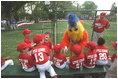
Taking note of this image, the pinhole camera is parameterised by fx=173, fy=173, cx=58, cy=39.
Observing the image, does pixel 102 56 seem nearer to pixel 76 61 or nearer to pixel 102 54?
pixel 102 54

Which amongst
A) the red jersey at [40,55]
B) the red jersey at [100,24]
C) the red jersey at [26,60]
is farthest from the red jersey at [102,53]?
the red jersey at [100,24]

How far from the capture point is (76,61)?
12.0 feet

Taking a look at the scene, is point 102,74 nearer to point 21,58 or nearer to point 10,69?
point 21,58

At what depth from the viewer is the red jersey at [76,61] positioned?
362cm

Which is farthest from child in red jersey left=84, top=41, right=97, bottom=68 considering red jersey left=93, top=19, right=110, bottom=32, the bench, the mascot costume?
red jersey left=93, top=19, right=110, bottom=32

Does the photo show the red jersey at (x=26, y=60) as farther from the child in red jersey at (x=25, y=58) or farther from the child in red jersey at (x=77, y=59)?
the child in red jersey at (x=77, y=59)

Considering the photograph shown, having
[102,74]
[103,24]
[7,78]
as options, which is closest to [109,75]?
[102,74]

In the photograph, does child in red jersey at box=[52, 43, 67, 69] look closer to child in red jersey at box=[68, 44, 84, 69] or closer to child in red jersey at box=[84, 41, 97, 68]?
child in red jersey at box=[68, 44, 84, 69]

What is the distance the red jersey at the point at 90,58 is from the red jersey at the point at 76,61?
142 mm

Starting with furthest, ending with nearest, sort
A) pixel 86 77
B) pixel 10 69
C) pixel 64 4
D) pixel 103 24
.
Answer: pixel 64 4 < pixel 103 24 < pixel 10 69 < pixel 86 77

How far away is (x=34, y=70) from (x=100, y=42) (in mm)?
1606

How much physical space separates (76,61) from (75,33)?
2.69ft

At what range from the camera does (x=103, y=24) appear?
6664 millimetres

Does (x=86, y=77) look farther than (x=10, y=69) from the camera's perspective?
No
